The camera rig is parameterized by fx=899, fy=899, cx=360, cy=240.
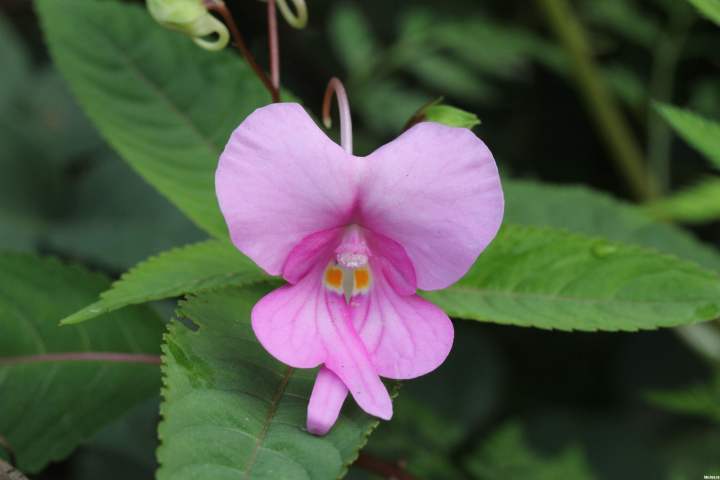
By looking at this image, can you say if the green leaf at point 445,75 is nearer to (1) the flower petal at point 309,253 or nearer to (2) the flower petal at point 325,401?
(1) the flower petal at point 309,253

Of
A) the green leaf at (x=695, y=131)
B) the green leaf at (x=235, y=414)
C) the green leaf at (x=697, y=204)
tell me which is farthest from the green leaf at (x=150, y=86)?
the green leaf at (x=697, y=204)

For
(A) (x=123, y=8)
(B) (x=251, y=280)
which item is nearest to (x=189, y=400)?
(B) (x=251, y=280)

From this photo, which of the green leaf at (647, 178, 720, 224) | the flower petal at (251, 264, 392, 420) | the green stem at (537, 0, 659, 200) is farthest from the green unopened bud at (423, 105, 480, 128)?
the green stem at (537, 0, 659, 200)

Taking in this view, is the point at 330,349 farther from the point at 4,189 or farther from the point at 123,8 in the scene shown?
the point at 4,189

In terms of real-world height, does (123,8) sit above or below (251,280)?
above

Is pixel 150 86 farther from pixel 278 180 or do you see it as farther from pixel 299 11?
pixel 278 180

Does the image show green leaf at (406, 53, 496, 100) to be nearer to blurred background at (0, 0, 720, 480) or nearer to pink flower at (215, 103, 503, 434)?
blurred background at (0, 0, 720, 480)
